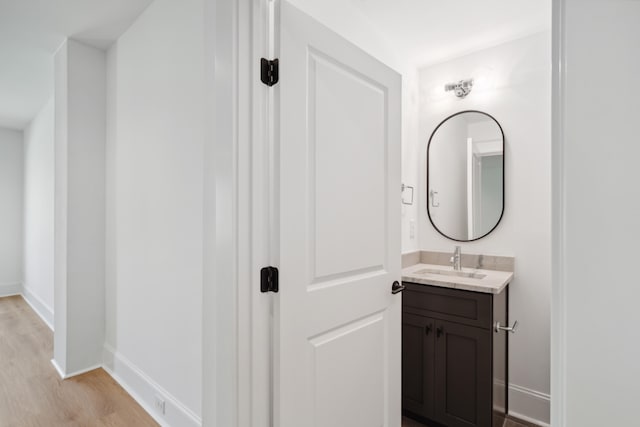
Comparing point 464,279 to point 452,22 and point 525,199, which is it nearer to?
point 525,199

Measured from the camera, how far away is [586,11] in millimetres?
527

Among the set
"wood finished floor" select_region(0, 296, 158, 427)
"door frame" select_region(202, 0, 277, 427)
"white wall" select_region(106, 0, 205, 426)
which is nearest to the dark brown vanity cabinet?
"door frame" select_region(202, 0, 277, 427)

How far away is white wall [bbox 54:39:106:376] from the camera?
7.91ft

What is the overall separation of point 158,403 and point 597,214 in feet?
7.49

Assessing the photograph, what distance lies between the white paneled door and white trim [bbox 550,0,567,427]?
Answer: 80 centimetres

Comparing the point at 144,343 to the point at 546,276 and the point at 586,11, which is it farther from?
the point at 546,276

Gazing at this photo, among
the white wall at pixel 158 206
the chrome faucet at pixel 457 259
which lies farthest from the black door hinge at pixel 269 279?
the chrome faucet at pixel 457 259

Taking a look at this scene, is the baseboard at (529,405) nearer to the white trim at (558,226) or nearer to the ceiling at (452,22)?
the white trim at (558,226)

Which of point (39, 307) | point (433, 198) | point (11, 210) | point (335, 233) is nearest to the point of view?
point (335, 233)

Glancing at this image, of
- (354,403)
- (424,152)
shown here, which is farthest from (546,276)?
(354,403)

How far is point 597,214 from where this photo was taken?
0.52 m

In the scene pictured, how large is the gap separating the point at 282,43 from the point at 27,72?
321cm

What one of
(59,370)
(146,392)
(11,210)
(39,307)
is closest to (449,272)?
(146,392)

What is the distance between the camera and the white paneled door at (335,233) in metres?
1.18
